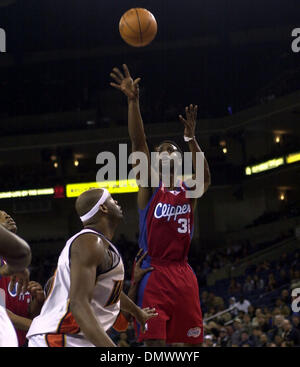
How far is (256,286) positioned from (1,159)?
12.6 metres

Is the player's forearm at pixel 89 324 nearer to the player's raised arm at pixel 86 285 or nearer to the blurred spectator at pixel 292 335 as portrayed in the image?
the player's raised arm at pixel 86 285

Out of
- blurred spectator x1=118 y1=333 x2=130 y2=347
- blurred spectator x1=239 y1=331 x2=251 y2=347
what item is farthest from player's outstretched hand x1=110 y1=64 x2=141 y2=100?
blurred spectator x1=118 y1=333 x2=130 y2=347

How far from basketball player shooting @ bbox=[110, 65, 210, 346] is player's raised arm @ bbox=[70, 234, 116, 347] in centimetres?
166

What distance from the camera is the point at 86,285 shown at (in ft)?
11.6

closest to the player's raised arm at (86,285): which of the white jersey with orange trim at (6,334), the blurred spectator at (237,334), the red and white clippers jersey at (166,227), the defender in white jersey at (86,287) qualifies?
the defender in white jersey at (86,287)

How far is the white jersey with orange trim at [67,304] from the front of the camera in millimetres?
3684

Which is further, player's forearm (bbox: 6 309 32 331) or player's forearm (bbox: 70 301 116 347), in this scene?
player's forearm (bbox: 6 309 32 331)

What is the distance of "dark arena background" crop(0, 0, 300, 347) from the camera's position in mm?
24094

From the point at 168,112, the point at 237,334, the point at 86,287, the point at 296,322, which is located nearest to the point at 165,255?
the point at 86,287

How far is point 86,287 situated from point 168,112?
21.8 meters

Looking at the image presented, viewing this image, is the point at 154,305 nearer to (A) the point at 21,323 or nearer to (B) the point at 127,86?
(A) the point at 21,323

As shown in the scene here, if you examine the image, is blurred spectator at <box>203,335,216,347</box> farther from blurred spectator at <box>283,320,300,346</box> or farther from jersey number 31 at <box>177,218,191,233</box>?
jersey number 31 at <box>177,218,191,233</box>

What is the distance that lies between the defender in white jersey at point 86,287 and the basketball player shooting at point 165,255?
1.31m
